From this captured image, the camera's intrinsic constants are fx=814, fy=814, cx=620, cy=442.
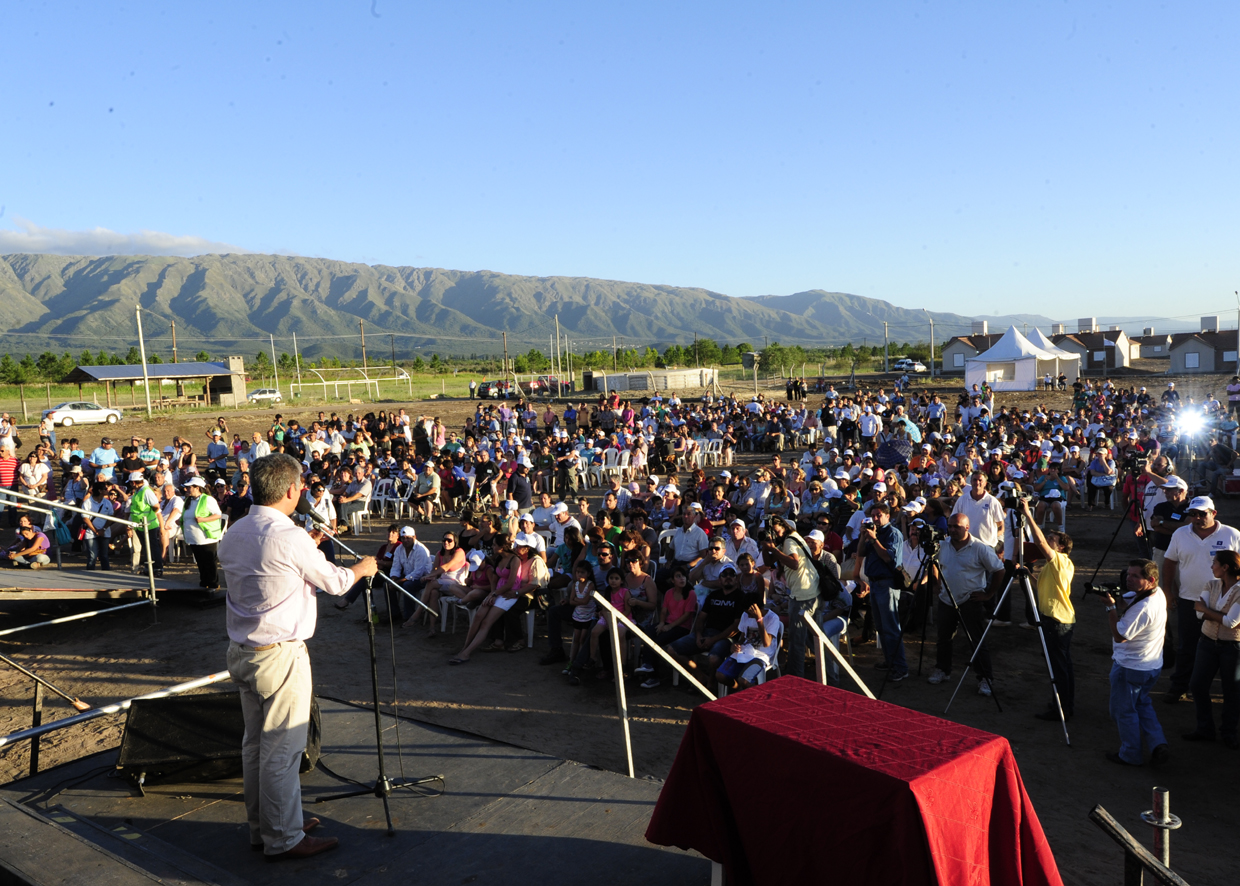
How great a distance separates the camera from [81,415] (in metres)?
30.6

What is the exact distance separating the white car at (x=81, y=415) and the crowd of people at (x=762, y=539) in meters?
14.3

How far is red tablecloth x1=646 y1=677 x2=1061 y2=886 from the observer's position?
2371 mm

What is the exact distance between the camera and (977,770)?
2.52m

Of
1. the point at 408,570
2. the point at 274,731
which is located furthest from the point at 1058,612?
the point at 408,570

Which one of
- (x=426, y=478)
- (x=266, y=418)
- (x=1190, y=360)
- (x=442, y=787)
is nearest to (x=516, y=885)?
(x=442, y=787)

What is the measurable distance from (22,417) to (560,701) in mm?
37183

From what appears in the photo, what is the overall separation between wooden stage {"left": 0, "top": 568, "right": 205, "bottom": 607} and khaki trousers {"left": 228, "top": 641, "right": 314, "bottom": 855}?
5711 millimetres

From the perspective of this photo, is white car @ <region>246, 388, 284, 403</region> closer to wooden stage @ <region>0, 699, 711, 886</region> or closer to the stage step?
wooden stage @ <region>0, 699, 711, 886</region>

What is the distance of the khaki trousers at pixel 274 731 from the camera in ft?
10.6

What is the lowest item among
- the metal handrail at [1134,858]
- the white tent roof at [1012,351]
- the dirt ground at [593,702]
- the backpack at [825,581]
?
the dirt ground at [593,702]

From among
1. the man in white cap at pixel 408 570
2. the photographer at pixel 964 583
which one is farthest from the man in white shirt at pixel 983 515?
the man in white cap at pixel 408 570

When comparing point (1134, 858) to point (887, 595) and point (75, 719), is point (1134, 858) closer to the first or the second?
point (75, 719)

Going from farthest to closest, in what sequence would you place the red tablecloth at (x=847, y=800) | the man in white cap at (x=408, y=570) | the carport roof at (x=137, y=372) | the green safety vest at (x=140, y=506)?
1. the carport roof at (x=137, y=372)
2. the green safety vest at (x=140, y=506)
3. the man in white cap at (x=408, y=570)
4. the red tablecloth at (x=847, y=800)

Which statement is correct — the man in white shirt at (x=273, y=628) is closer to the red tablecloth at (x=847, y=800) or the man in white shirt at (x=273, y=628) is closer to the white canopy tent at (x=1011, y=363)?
the red tablecloth at (x=847, y=800)
